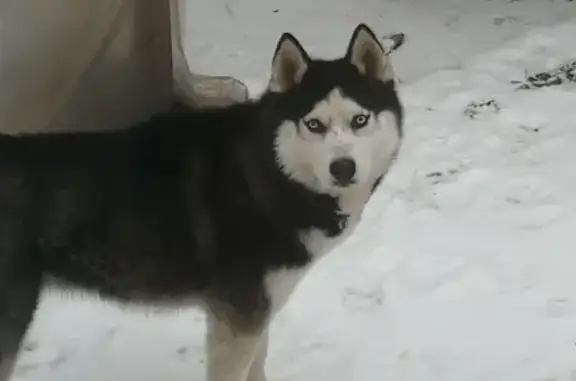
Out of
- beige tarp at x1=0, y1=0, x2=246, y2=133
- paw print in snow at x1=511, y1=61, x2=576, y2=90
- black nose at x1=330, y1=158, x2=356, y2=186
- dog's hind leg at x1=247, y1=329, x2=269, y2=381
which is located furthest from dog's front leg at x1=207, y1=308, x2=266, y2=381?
paw print in snow at x1=511, y1=61, x2=576, y2=90

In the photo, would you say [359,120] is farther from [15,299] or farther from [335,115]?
[15,299]

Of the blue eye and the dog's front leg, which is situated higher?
the blue eye

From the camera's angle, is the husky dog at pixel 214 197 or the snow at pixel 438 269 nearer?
the husky dog at pixel 214 197

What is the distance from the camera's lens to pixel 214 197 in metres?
1.92

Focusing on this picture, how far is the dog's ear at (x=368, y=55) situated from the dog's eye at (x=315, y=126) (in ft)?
0.54

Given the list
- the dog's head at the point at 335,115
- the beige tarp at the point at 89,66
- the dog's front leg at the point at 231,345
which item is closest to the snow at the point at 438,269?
the dog's front leg at the point at 231,345

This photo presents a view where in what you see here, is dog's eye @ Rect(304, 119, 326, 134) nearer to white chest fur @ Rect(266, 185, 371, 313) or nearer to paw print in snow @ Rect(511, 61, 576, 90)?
white chest fur @ Rect(266, 185, 371, 313)

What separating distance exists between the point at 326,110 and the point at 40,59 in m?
1.00

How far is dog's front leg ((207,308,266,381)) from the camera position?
77.2 inches

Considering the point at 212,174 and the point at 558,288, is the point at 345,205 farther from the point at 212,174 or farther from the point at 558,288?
the point at 558,288

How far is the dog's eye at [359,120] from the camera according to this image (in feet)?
5.87

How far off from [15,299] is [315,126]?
2.35ft

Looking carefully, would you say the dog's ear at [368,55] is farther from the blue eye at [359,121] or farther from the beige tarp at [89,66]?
the beige tarp at [89,66]

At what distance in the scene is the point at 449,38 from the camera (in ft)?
14.2
